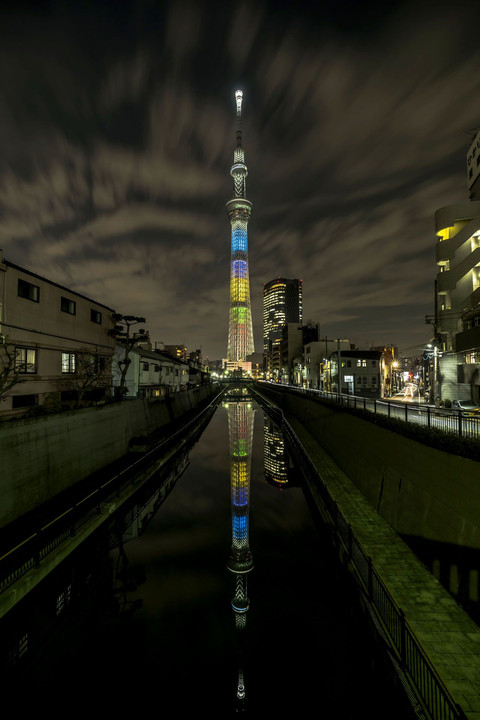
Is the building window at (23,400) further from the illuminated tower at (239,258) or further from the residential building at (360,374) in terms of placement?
the illuminated tower at (239,258)

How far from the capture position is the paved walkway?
211 inches

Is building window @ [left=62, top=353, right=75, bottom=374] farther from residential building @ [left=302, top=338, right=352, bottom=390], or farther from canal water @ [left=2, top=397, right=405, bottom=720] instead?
residential building @ [left=302, top=338, right=352, bottom=390]

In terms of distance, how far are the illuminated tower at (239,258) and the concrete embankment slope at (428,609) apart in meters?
177

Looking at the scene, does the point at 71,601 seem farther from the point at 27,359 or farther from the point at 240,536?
the point at 27,359

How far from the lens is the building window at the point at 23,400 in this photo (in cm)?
1789

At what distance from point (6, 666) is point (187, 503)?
11731mm

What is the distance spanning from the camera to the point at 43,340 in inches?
821

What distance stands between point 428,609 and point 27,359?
2262cm

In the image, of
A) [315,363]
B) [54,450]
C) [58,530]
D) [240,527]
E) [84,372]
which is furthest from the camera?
[315,363]

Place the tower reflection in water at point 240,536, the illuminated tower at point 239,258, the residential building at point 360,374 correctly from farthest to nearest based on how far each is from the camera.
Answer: the illuminated tower at point 239,258 < the residential building at point 360,374 < the tower reflection in water at point 240,536

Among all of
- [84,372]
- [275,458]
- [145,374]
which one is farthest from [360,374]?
[84,372]

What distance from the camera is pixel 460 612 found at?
275 inches

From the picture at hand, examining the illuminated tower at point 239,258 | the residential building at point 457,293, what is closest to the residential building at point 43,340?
the residential building at point 457,293

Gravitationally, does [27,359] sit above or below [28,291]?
below
